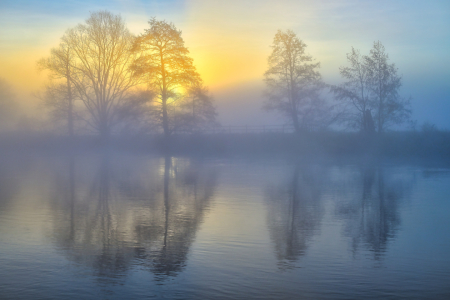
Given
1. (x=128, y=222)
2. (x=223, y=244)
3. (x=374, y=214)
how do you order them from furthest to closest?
1. (x=374, y=214)
2. (x=128, y=222)
3. (x=223, y=244)

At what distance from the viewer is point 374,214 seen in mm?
11039

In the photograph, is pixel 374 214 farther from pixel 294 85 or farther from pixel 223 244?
pixel 294 85

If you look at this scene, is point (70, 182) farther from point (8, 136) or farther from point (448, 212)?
point (8, 136)

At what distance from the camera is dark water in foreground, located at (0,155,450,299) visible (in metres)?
5.68

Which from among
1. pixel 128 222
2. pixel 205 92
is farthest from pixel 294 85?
pixel 128 222

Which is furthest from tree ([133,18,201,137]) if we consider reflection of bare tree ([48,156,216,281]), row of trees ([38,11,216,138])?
reflection of bare tree ([48,156,216,281])

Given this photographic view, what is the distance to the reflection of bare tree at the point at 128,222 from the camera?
22.5 ft

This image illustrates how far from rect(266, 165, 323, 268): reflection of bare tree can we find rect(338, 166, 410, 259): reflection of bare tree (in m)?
0.79

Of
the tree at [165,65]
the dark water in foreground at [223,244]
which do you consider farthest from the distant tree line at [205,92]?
the dark water in foreground at [223,244]

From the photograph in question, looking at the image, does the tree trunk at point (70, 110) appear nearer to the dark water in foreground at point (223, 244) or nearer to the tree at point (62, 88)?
the tree at point (62, 88)

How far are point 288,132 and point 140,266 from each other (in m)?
35.1

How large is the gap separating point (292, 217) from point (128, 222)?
155 inches

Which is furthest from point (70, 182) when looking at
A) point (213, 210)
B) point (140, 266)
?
point (140, 266)

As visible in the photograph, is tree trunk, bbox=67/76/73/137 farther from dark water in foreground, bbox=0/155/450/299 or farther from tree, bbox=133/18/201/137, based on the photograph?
dark water in foreground, bbox=0/155/450/299
